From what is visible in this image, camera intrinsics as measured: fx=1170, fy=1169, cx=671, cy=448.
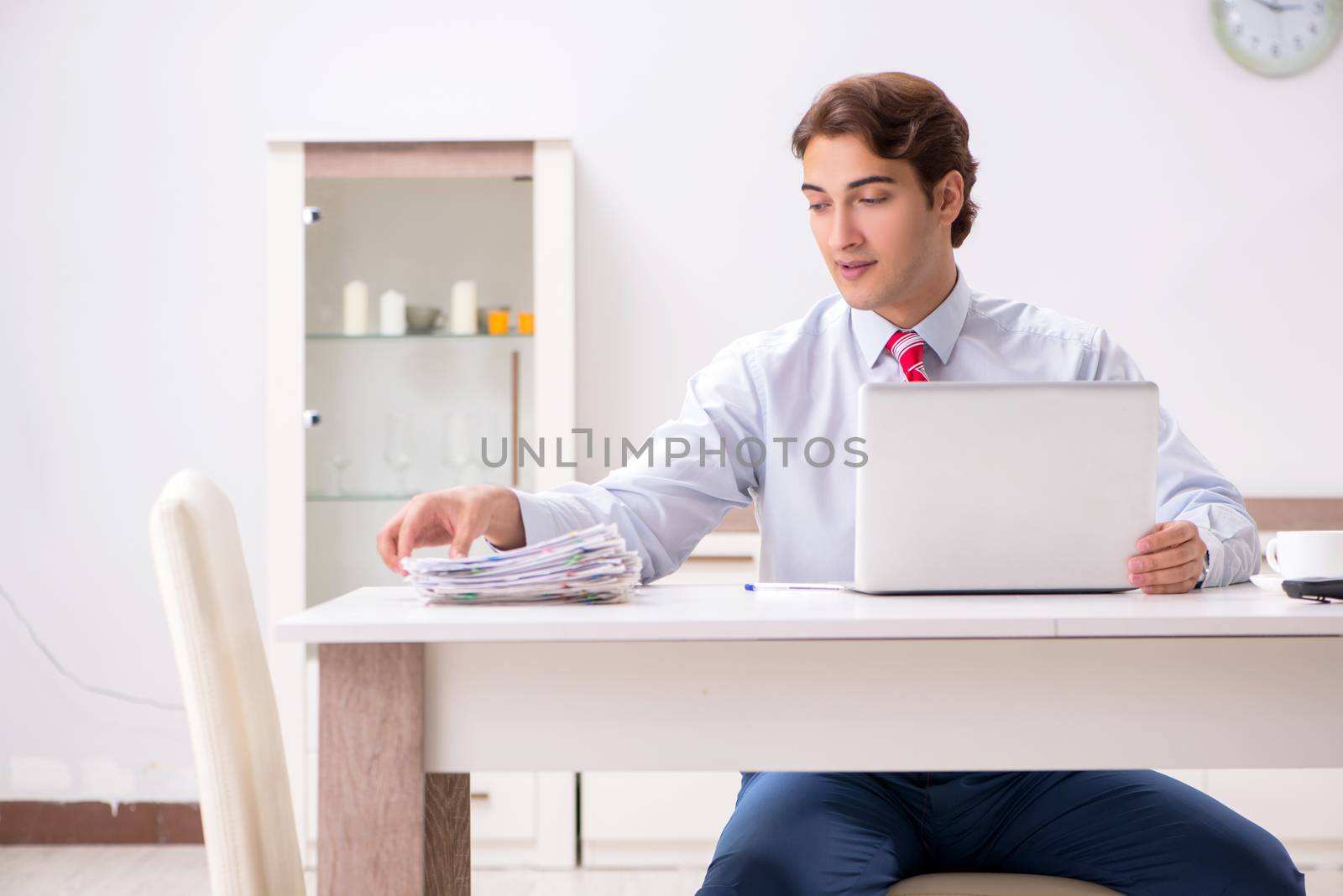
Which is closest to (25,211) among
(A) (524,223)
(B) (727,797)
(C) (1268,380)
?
(A) (524,223)

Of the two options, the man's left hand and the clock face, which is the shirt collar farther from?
the clock face

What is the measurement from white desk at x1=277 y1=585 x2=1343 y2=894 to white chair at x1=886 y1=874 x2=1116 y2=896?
1.09ft

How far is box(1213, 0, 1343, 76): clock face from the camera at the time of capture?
2.94 meters

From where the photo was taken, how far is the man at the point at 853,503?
1.20 m

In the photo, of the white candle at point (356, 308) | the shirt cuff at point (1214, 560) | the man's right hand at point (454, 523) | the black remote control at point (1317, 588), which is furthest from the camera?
the white candle at point (356, 308)

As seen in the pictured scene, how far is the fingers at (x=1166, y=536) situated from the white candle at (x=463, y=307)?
1.90 m

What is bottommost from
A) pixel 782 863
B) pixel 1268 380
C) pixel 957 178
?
pixel 782 863

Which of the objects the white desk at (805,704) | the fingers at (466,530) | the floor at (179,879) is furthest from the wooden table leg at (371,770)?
the floor at (179,879)

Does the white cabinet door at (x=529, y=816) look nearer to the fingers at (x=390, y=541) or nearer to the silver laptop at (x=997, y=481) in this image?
the fingers at (x=390, y=541)

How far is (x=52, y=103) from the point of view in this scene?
301cm

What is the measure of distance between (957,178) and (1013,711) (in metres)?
1.00

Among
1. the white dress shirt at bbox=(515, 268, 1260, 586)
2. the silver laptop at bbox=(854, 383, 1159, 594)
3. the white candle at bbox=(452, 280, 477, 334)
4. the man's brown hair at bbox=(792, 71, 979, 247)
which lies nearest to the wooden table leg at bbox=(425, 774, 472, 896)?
the white dress shirt at bbox=(515, 268, 1260, 586)

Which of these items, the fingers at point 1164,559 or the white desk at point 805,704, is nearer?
the white desk at point 805,704

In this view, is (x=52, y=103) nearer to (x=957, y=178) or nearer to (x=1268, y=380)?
(x=957, y=178)
